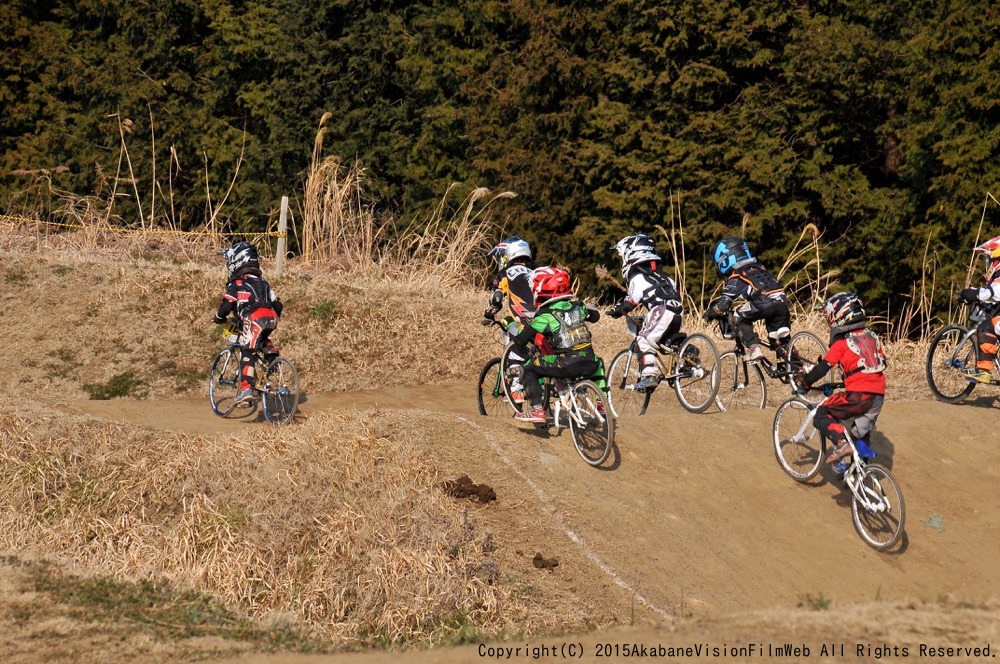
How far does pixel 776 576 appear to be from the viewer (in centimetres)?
872

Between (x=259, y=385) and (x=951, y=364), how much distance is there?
7537 millimetres

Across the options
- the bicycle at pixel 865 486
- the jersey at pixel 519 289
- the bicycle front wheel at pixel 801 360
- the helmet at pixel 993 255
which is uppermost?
the helmet at pixel 993 255

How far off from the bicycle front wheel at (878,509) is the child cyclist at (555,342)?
7.78 feet

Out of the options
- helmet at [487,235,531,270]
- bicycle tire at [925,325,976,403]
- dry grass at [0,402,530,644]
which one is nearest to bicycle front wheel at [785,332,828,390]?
bicycle tire at [925,325,976,403]

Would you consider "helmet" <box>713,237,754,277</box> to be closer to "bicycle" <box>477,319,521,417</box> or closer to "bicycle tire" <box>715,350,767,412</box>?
"bicycle tire" <box>715,350,767,412</box>

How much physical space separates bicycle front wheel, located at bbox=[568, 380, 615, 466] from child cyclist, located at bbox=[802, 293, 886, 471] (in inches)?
68.7

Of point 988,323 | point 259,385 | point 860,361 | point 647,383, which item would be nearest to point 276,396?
point 259,385

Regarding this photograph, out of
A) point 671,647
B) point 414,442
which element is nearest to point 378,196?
point 414,442

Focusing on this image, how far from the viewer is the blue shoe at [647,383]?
12.1 m

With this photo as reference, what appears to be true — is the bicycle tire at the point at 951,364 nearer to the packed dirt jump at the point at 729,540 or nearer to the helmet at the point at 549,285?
the packed dirt jump at the point at 729,540

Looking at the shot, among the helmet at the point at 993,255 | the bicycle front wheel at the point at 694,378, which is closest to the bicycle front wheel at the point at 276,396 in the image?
the bicycle front wheel at the point at 694,378

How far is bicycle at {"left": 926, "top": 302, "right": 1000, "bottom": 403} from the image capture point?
1273 centimetres

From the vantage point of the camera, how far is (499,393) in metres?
11.7

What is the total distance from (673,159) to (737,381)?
9.77 meters
